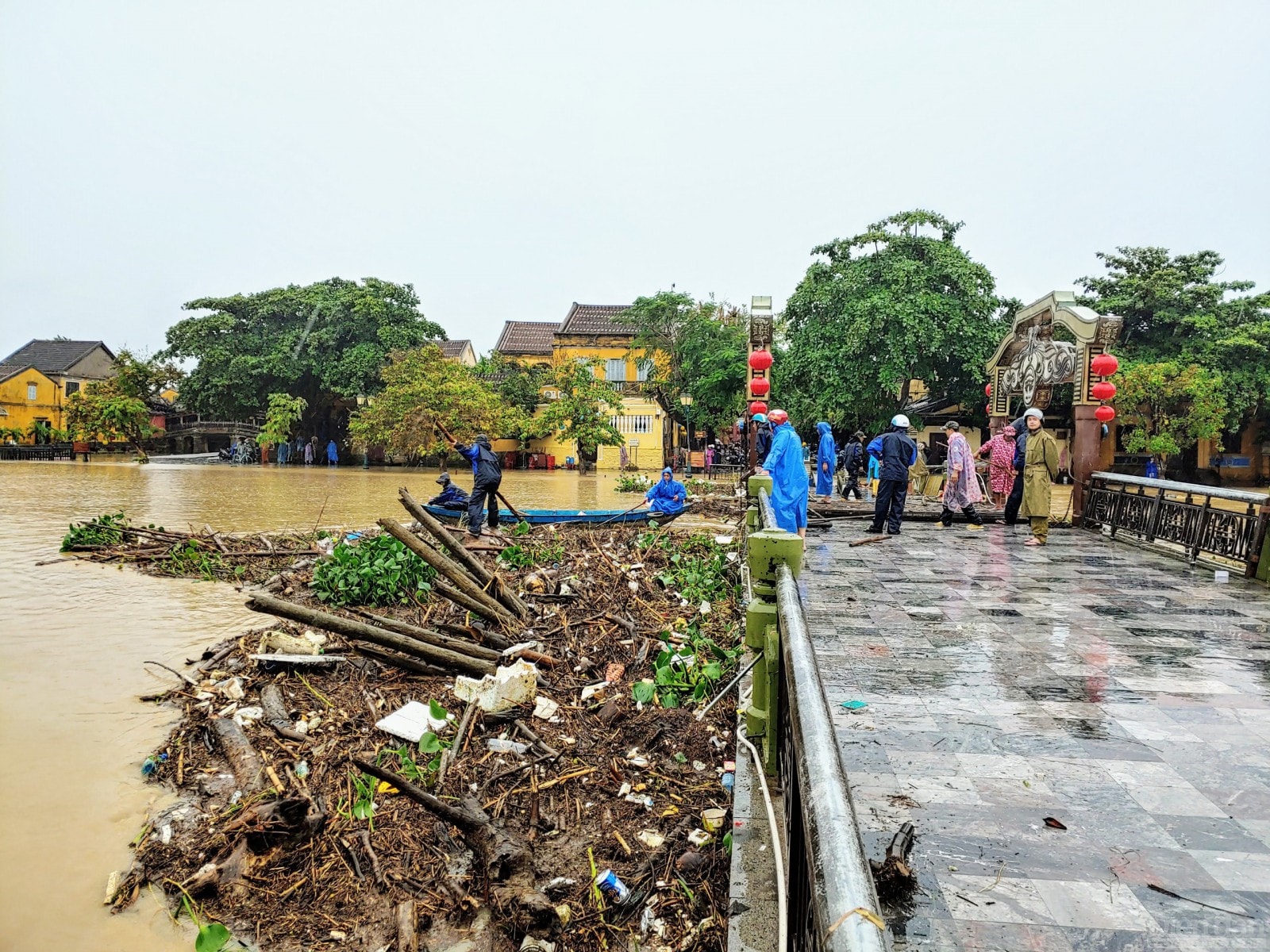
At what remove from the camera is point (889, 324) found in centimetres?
2280

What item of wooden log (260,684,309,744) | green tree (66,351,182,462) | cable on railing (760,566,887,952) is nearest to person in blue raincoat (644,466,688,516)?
wooden log (260,684,309,744)

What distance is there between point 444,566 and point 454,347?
4224cm

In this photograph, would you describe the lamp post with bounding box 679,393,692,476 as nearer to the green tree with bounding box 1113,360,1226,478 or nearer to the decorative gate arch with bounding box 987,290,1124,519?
the green tree with bounding box 1113,360,1226,478

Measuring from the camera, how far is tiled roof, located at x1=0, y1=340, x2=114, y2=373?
1962 inches

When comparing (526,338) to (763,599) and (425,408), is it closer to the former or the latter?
(425,408)

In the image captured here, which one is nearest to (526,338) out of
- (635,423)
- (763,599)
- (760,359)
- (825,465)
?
(635,423)

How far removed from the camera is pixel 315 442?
134 ft

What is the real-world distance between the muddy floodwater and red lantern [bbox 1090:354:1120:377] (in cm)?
1163

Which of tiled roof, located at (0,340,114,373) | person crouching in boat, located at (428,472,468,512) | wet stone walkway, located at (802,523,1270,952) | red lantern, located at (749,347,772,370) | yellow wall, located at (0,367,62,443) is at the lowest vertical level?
wet stone walkway, located at (802,523,1270,952)

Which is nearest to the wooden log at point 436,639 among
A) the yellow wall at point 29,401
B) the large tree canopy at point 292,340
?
the large tree canopy at point 292,340

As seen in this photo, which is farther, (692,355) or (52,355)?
(52,355)

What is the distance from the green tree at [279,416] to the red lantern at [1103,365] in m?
32.7

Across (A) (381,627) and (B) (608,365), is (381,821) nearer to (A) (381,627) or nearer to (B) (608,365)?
(A) (381,627)

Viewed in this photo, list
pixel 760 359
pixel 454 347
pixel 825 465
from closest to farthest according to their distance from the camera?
pixel 760 359 → pixel 825 465 → pixel 454 347
